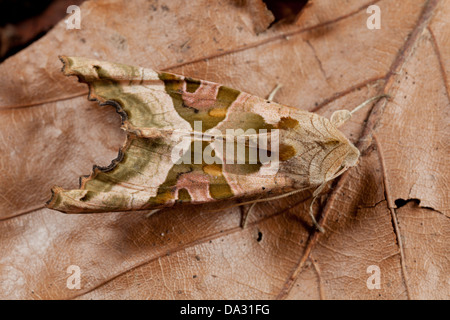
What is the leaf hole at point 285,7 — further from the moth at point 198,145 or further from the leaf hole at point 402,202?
the leaf hole at point 402,202

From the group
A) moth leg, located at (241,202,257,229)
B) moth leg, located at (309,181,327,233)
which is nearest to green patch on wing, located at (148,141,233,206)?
moth leg, located at (241,202,257,229)

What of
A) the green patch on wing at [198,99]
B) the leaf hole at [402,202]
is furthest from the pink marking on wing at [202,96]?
the leaf hole at [402,202]

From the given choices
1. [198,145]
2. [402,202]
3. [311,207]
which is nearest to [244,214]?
[311,207]

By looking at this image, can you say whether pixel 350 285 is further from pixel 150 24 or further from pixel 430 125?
pixel 150 24

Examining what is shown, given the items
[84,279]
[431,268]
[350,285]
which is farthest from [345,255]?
[84,279]

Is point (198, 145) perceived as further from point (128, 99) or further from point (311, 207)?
point (311, 207)
